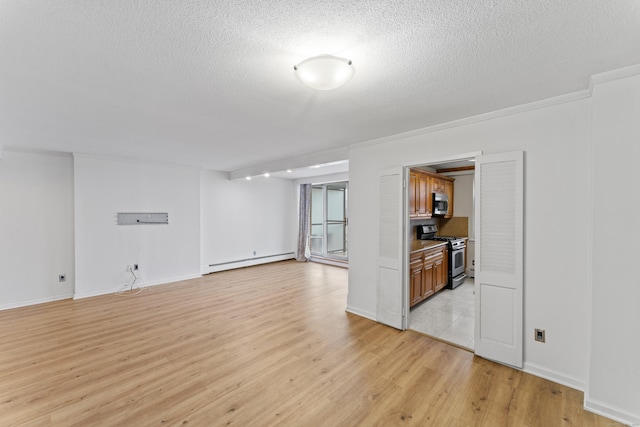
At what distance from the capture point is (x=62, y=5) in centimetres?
129

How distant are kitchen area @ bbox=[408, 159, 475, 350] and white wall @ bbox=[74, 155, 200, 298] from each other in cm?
467

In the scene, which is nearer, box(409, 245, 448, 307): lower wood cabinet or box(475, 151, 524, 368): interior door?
box(475, 151, 524, 368): interior door

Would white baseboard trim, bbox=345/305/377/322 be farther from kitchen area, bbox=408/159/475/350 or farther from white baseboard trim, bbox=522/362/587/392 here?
white baseboard trim, bbox=522/362/587/392

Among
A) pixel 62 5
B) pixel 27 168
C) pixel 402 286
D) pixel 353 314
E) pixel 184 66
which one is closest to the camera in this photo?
pixel 62 5

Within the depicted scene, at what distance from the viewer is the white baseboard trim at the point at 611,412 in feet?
6.18

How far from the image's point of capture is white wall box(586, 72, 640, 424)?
189cm

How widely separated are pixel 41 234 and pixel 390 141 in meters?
5.74

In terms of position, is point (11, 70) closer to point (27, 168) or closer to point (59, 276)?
point (27, 168)

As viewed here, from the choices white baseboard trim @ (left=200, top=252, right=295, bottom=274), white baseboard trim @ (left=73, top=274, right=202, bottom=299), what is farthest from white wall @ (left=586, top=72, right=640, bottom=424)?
white baseboard trim @ (left=200, top=252, right=295, bottom=274)

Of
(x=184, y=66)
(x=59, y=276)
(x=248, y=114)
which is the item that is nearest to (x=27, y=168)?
(x=59, y=276)

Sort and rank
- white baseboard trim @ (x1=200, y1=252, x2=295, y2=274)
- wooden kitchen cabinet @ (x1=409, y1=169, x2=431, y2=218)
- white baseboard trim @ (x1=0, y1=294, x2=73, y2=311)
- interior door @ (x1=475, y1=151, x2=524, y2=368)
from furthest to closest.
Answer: white baseboard trim @ (x1=200, y1=252, x2=295, y2=274) < wooden kitchen cabinet @ (x1=409, y1=169, x2=431, y2=218) < white baseboard trim @ (x1=0, y1=294, x2=73, y2=311) < interior door @ (x1=475, y1=151, x2=524, y2=368)

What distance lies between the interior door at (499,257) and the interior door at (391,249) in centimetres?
88

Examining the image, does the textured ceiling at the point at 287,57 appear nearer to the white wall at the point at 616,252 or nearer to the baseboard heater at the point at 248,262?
the white wall at the point at 616,252

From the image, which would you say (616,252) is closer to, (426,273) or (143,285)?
(426,273)
